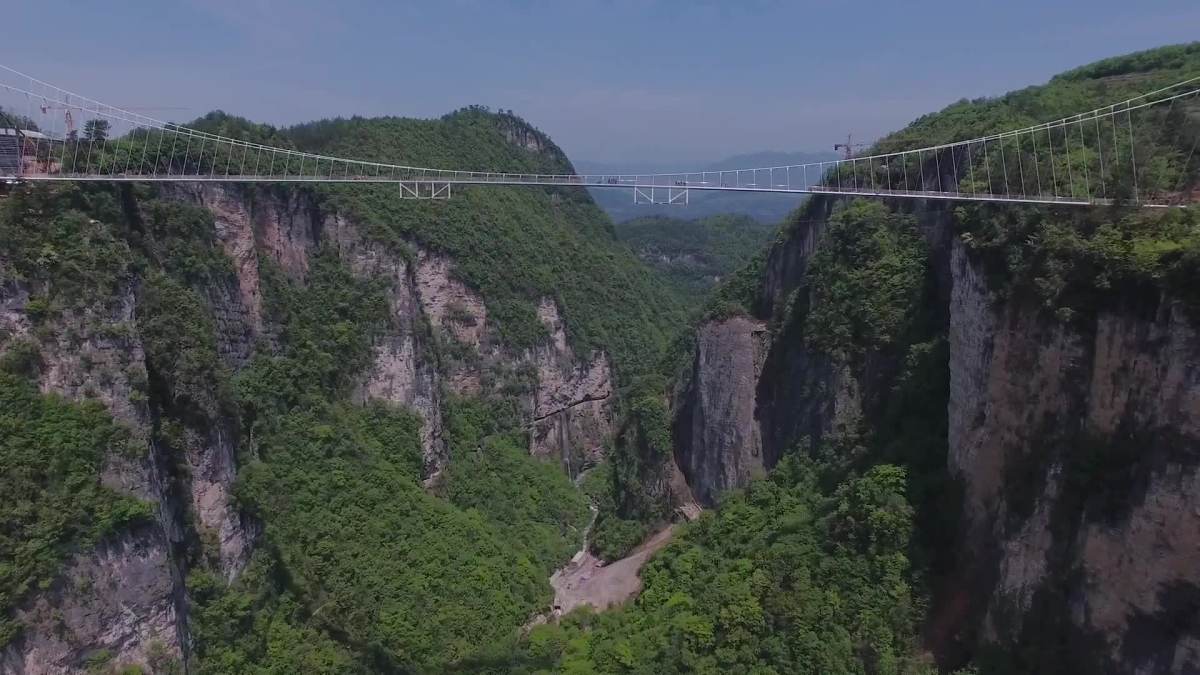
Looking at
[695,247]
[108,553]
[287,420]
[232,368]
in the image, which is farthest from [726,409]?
[695,247]

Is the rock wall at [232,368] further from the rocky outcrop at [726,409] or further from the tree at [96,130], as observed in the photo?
the rocky outcrop at [726,409]

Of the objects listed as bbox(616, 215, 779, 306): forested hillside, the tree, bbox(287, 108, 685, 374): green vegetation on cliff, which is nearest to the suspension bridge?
the tree

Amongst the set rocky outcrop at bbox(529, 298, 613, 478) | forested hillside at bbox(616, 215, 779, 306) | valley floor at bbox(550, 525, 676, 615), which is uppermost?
forested hillside at bbox(616, 215, 779, 306)

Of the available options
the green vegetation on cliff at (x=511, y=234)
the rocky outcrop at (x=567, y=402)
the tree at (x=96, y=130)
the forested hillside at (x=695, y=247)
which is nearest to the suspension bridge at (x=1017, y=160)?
the tree at (x=96, y=130)

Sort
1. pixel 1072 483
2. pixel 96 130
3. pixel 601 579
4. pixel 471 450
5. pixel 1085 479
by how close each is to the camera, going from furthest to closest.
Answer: pixel 471 450, pixel 601 579, pixel 96 130, pixel 1072 483, pixel 1085 479

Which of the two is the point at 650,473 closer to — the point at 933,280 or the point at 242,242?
the point at 933,280

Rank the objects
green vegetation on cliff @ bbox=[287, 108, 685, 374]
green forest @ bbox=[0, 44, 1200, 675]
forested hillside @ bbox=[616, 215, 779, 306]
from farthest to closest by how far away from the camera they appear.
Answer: forested hillside @ bbox=[616, 215, 779, 306], green vegetation on cliff @ bbox=[287, 108, 685, 374], green forest @ bbox=[0, 44, 1200, 675]

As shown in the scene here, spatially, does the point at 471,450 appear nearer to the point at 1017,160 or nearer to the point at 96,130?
the point at 96,130

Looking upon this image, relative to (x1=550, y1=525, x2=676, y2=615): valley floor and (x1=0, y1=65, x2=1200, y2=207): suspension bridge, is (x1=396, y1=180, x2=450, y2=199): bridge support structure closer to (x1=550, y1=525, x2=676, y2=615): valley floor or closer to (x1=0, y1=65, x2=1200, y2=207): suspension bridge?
(x1=0, y1=65, x2=1200, y2=207): suspension bridge

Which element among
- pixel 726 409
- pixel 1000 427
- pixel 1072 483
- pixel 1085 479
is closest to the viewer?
pixel 1085 479
